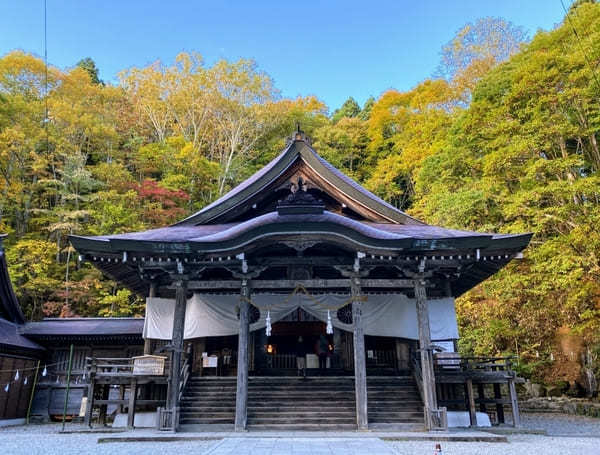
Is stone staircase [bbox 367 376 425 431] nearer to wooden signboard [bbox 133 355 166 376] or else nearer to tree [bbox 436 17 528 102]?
wooden signboard [bbox 133 355 166 376]

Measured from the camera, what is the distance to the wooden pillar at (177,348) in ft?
26.3

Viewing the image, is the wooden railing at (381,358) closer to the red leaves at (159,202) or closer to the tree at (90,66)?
the red leaves at (159,202)

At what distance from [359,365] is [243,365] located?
7.61 ft

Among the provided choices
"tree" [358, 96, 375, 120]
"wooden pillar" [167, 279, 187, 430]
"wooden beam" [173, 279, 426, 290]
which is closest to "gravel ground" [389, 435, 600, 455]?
"wooden beam" [173, 279, 426, 290]

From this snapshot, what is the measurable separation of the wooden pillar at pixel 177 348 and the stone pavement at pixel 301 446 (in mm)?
1751

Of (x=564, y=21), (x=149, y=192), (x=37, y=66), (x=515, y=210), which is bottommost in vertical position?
(x=515, y=210)

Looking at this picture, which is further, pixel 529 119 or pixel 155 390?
pixel 529 119

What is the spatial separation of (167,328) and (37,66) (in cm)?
2157

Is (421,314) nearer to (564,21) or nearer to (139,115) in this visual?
(564,21)

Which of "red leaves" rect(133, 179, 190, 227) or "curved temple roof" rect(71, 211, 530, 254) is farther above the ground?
"red leaves" rect(133, 179, 190, 227)

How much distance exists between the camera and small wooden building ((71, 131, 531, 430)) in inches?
322

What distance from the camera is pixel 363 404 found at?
793cm

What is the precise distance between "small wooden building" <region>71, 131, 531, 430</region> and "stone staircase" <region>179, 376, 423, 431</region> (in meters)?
0.03

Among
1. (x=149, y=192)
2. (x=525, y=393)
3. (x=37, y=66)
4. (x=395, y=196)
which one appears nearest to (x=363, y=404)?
(x=525, y=393)
